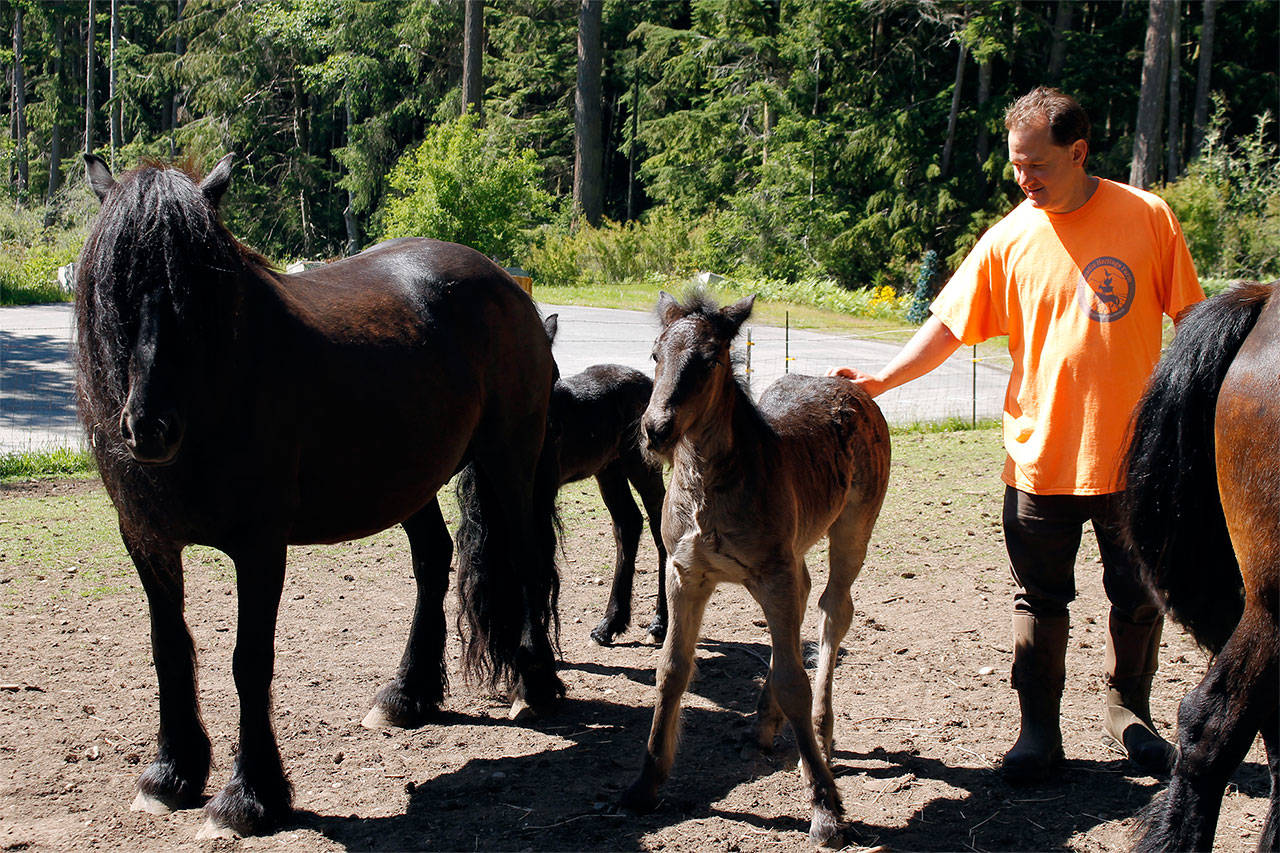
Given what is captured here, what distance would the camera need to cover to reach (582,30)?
1330 inches

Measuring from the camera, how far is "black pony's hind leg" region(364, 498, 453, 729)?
489 cm

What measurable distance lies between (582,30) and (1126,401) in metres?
32.7

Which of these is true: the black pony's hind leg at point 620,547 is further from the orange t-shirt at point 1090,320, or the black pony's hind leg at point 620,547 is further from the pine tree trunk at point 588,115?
the pine tree trunk at point 588,115

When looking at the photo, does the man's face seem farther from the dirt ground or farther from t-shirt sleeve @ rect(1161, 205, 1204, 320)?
the dirt ground

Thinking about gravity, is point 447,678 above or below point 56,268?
below

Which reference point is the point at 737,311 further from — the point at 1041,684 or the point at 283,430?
the point at 1041,684

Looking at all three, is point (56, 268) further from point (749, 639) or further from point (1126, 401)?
point (1126, 401)

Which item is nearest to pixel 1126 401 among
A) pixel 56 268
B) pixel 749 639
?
pixel 749 639

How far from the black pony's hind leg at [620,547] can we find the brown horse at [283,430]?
29.7 inches

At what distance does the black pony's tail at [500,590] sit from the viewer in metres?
5.16

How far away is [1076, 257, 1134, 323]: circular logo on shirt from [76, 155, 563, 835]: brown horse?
2.70 m

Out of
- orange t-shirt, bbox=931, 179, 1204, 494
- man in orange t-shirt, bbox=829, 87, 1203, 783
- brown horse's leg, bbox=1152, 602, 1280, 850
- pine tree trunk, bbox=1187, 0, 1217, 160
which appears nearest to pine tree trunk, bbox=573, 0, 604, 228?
pine tree trunk, bbox=1187, 0, 1217, 160

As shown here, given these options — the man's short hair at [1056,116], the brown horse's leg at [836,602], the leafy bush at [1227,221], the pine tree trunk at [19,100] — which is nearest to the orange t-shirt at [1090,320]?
the man's short hair at [1056,116]

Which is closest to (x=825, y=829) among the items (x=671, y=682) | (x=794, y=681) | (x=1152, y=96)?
(x=794, y=681)
